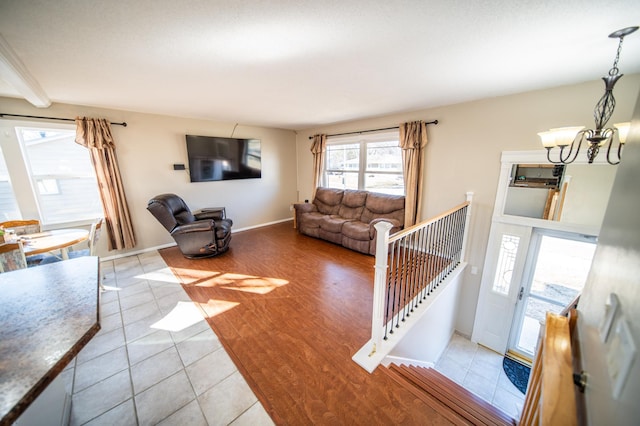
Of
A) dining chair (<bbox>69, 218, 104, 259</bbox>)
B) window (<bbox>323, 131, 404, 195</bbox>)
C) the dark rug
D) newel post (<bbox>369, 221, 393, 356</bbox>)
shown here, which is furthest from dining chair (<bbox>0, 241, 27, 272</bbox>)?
the dark rug

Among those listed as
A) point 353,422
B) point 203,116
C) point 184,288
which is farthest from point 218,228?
point 353,422

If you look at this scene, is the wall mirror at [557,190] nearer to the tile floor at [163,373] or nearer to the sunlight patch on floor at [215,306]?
the tile floor at [163,373]

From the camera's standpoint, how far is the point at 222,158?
4.59 metres

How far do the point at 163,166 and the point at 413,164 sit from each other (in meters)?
4.35

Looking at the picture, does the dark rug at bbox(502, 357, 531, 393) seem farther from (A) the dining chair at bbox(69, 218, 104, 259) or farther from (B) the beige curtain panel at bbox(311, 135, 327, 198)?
(A) the dining chair at bbox(69, 218, 104, 259)

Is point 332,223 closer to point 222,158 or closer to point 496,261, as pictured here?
point 496,261

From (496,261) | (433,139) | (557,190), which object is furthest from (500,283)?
(433,139)

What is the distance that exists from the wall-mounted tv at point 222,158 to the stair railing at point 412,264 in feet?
11.9

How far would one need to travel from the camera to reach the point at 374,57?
1814 mm

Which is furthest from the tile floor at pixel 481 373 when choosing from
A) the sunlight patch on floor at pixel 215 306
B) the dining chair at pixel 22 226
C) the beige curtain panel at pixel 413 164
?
the dining chair at pixel 22 226

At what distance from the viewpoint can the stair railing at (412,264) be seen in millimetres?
1686

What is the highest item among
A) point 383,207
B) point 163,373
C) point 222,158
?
point 222,158

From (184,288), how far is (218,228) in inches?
44.4

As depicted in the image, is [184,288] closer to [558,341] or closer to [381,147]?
[558,341]
